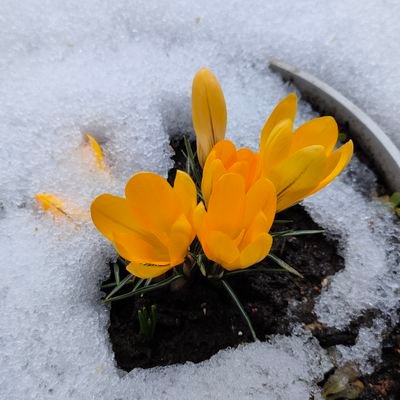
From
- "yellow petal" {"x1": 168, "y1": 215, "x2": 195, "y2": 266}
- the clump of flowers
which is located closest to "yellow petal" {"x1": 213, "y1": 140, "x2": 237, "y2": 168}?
the clump of flowers

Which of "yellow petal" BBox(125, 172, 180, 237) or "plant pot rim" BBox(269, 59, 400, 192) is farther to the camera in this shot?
"plant pot rim" BBox(269, 59, 400, 192)

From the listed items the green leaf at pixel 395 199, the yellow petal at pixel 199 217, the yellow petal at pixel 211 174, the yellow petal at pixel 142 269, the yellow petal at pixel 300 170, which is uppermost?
the yellow petal at pixel 300 170

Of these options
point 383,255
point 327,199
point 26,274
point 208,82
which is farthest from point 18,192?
point 383,255

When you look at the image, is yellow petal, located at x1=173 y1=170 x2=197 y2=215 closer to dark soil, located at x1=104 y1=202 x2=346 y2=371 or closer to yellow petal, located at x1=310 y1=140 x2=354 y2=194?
yellow petal, located at x1=310 y1=140 x2=354 y2=194

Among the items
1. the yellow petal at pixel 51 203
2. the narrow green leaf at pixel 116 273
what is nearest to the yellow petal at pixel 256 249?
the narrow green leaf at pixel 116 273

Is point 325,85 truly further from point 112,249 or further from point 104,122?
point 112,249

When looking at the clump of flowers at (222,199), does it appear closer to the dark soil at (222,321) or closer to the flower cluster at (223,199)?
the flower cluster at (223,199)
